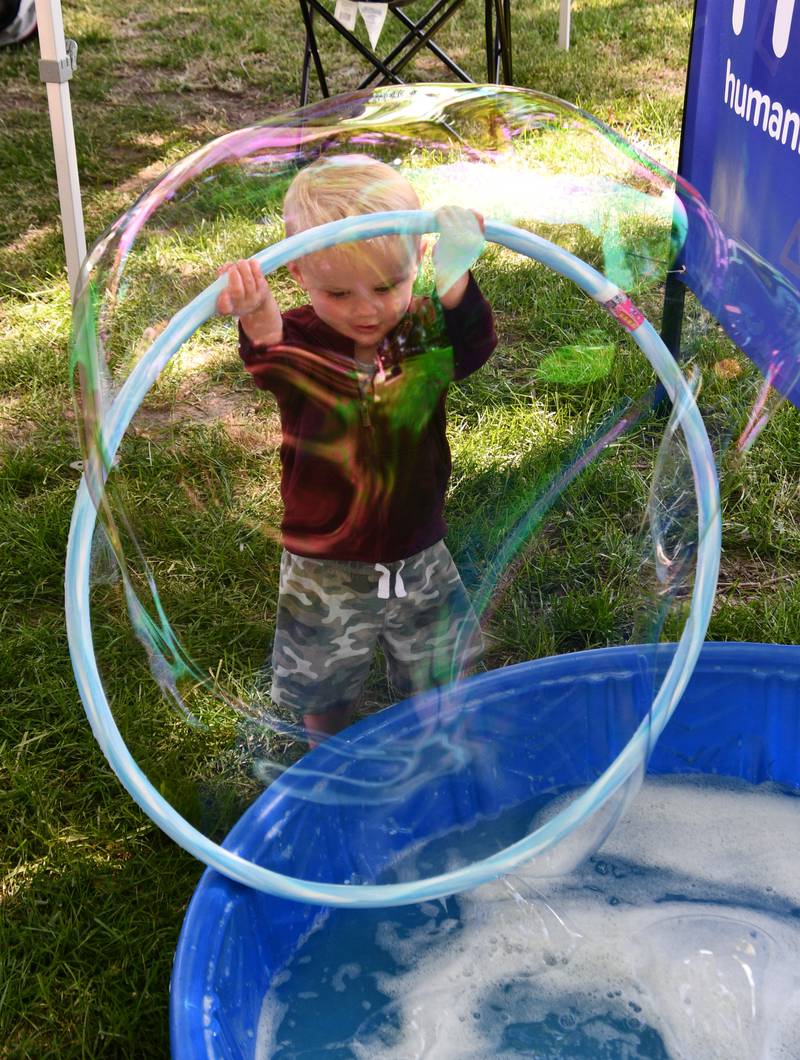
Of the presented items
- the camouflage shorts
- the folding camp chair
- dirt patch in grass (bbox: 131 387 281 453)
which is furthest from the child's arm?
the folding camp chair

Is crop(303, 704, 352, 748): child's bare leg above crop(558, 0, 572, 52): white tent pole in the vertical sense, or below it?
below

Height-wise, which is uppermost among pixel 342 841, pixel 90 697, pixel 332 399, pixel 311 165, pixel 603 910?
pixel 311 165

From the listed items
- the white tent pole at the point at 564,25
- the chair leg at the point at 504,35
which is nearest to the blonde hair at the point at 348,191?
the chair leg at the point at 504,35

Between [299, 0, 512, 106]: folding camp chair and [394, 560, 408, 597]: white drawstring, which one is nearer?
[394, 560, 408, 597]: white drawstring

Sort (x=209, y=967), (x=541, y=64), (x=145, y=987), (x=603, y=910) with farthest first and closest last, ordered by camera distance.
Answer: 1. (x=541, y=64)
2. (x=603, y=910)
3. (x=145, y=987)
4. (x=209, y=967)

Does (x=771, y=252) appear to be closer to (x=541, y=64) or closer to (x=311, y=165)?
(x=311, y=165)

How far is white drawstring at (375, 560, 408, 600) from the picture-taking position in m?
1.43

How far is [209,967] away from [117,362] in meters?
0.65

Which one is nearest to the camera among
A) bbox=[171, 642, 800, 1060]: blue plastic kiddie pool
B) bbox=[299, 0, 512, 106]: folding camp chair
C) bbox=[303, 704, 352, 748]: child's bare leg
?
bbox=[171, 642, 800, 1060]: blue plastic kiddie pool

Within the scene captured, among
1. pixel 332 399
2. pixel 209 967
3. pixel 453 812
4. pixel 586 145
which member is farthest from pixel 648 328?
pixel 209 967

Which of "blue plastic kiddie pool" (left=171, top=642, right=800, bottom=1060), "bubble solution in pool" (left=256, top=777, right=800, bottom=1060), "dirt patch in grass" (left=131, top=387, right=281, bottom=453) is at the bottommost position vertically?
"bubble solution in pool" (left=256, top=777, right=800, bottom=1060)

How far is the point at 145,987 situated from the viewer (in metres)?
1.42

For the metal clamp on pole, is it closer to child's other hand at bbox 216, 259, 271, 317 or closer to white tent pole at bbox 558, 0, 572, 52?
child's other hand at bbox 216, 259, 271, 317

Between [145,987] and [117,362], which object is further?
[145,987]
